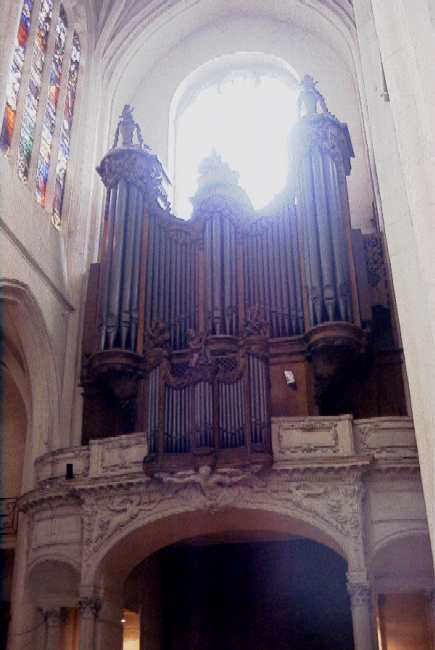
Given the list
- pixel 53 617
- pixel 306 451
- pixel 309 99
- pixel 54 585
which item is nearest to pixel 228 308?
pixel 306 451

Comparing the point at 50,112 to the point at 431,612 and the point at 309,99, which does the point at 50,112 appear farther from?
the point at 431,612

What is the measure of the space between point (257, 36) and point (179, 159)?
3539mm

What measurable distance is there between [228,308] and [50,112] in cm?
564

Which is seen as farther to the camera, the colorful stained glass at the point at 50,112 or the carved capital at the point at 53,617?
the colorful stained glass at the point at 50,112

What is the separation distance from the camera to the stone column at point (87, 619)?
1058 cm

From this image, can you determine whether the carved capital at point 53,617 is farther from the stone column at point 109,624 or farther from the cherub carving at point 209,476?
the cherub carving at point 209,476

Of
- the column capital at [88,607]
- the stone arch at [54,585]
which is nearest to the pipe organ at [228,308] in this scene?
the column capital at [88,607]

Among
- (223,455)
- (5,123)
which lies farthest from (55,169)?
(223,455)

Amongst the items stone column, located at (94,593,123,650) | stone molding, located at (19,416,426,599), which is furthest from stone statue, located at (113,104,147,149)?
stone column, located at (94,593,123,650)

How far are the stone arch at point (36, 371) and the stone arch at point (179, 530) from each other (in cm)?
259

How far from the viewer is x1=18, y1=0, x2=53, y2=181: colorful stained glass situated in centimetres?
1380

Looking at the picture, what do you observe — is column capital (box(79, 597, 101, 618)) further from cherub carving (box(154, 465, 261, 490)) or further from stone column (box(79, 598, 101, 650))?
cherub carving (box(154, 465, 261, 490))

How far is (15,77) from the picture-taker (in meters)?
13.9

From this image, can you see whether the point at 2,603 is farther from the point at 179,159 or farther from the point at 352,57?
the point at 352,57
